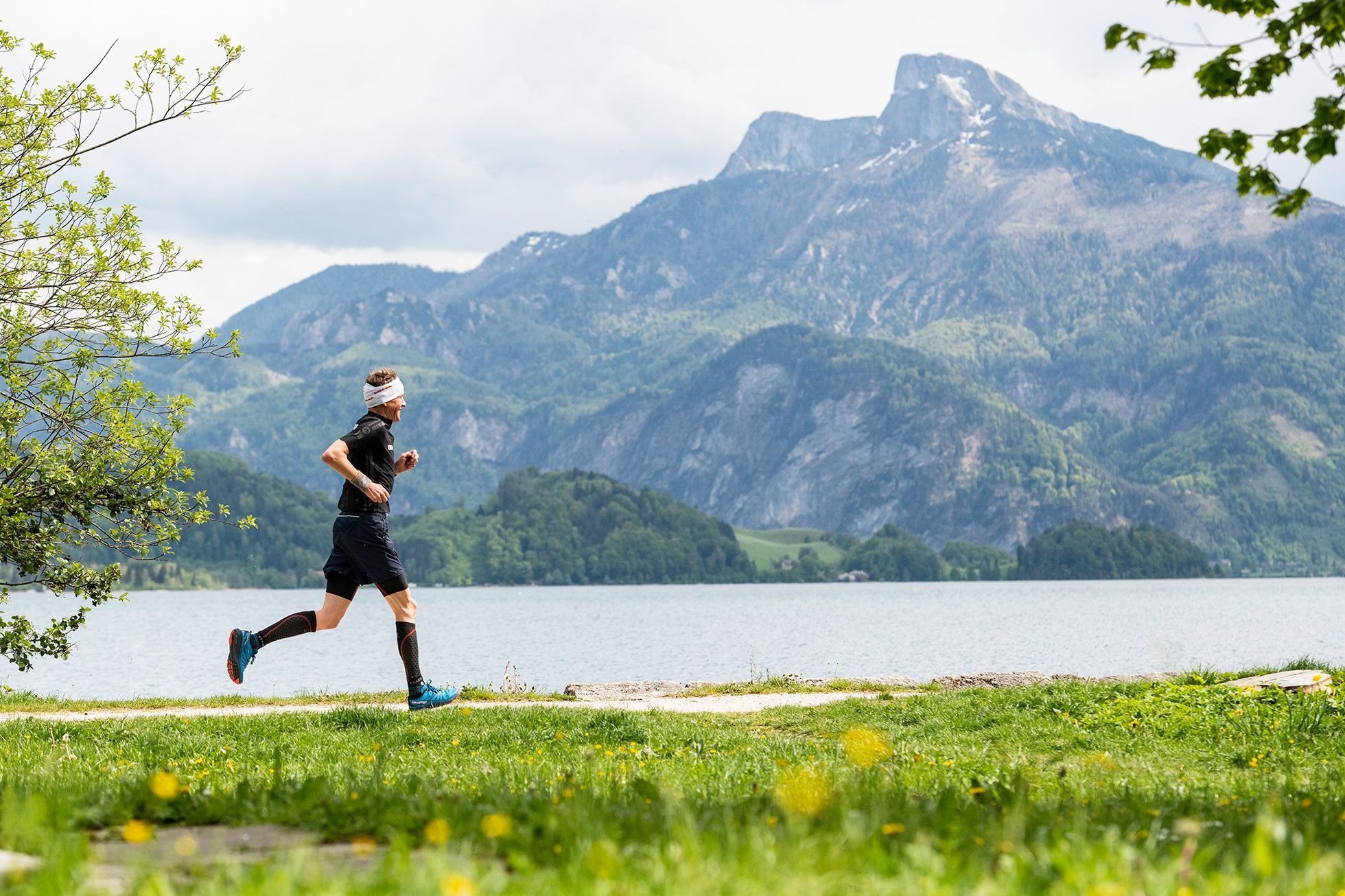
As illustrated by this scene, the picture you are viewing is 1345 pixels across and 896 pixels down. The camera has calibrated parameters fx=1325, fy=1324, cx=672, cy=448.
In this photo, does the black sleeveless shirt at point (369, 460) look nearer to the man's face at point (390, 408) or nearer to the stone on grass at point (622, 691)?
the man's face at point (390, 408)

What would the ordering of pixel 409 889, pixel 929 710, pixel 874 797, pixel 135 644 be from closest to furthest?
1. pixel 409 889
2. pixel 874 797
3. pixel 929 710
4. pixel 135 644

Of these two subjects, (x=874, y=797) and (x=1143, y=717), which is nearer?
(x=874, y=797)

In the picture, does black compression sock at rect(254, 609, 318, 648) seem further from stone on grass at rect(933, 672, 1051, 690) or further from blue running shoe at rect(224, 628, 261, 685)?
stone on grass at rect(933, 672, 1051, 690)

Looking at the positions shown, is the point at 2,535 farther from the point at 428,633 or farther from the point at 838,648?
the point at 428,633

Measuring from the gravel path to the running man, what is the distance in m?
2.25

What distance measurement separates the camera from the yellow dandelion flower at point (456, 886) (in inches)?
161

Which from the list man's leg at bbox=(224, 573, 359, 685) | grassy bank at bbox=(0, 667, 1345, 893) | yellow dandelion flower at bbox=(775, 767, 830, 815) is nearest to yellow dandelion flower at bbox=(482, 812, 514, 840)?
grassy bank at bbox=(0, 667, 1345, 893)

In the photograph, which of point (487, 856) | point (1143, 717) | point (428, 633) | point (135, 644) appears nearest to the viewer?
point (487, 856)

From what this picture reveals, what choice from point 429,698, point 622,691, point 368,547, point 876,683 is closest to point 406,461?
point 368,547

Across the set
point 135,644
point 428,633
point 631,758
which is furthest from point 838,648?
point 631,758

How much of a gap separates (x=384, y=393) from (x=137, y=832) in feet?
28.6

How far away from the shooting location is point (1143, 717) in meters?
13.8

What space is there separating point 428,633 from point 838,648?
40.9 meters

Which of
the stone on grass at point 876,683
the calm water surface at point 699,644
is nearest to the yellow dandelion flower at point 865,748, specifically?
the stone on grass at point 876,683
